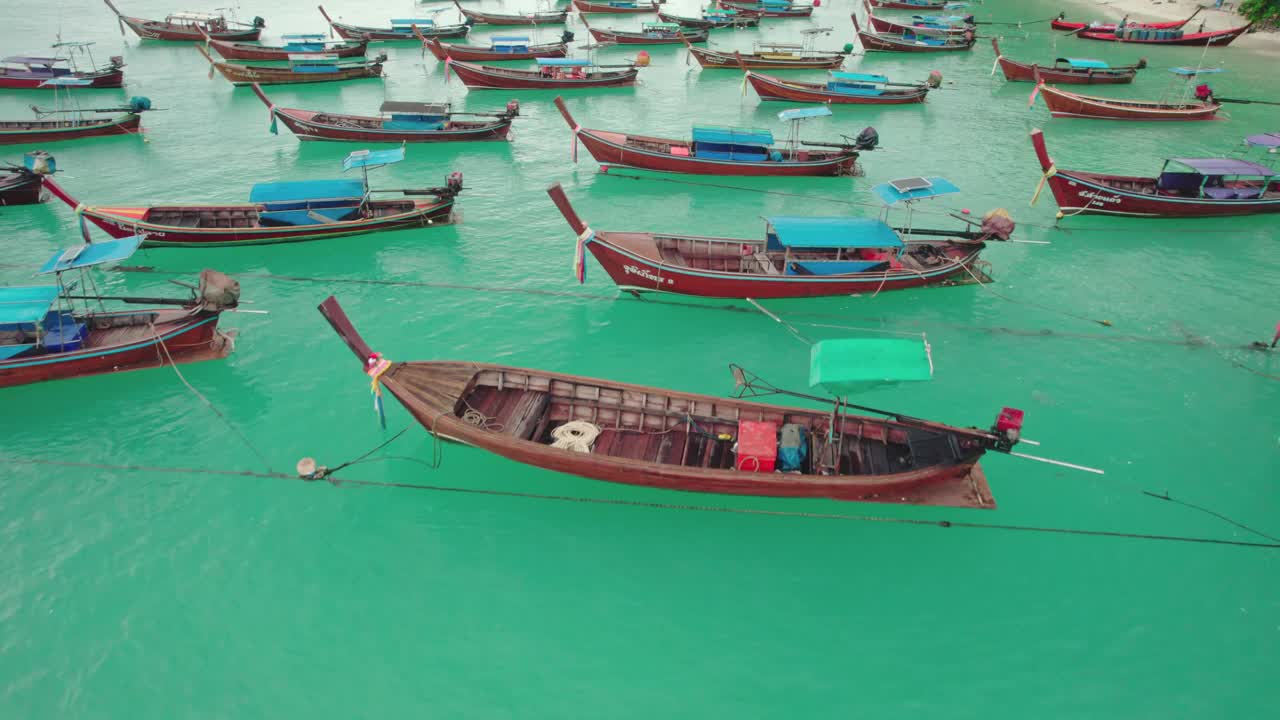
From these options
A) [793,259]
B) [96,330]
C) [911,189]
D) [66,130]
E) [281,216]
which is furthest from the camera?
[66,130]

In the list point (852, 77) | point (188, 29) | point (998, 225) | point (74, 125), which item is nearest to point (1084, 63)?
point (852, 77)

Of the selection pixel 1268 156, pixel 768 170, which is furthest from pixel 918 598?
pixel 1268 156

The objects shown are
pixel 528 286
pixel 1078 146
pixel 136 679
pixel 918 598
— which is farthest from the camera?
pixel 1078 146

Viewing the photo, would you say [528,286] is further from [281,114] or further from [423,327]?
[281,114]

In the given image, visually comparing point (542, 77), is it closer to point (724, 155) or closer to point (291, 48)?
point (724, 155)

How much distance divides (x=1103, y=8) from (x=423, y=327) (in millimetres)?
74133

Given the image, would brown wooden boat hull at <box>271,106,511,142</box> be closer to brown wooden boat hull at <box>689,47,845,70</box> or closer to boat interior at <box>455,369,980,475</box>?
brown wooden boat hull at <box>689,47,845,70</box>

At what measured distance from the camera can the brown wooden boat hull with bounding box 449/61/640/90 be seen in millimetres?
37469

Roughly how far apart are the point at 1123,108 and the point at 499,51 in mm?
36164

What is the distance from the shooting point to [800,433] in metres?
11.9

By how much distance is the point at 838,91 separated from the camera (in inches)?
A: 1420

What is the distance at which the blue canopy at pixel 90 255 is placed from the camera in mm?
13859

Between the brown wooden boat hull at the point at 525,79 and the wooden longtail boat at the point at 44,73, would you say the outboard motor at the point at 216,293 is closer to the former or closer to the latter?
the brown wooden boat hull at the point at 525,79

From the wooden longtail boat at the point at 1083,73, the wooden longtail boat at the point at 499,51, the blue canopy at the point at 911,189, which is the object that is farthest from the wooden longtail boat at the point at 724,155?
the wooden longtail boat at the point at 1083,73
